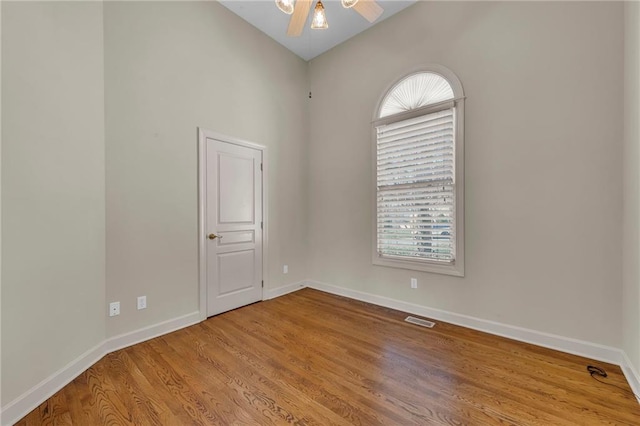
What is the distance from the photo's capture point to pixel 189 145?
2.88m

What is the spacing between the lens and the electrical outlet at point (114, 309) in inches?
91.8

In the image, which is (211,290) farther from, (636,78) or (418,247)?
(636,78)

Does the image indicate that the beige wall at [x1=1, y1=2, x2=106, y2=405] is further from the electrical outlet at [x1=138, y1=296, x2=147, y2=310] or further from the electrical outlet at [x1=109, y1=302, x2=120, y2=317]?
the electrical outlet at [x1=138, y1=296, x2=147, y2=310]

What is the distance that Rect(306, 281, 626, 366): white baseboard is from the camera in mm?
2127

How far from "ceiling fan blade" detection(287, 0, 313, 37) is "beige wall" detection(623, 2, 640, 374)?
2.32 meters

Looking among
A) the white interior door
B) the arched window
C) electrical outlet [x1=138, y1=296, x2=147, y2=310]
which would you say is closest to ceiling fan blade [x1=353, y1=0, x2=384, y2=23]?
the arched window

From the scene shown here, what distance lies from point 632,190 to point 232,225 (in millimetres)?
3670

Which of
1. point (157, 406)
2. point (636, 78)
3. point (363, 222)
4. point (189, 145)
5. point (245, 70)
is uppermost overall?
point (245, 70)

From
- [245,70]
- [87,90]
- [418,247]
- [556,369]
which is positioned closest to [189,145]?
[87,90]

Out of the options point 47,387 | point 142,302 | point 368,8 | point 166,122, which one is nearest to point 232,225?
point 142,302

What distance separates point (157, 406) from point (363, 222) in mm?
2775

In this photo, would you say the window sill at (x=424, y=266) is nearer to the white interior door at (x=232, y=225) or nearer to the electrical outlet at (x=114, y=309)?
the white interior door at (x=232, y=225)

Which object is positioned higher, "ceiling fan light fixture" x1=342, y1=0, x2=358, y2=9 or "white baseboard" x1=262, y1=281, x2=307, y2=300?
"ceiling fan light fixture" x1=342, y1=0, x2=358, y2=9

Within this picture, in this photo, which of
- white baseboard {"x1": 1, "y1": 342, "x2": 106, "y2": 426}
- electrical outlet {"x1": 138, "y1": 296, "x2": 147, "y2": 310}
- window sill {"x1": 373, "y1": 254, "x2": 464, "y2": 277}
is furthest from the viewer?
window sill {"x1": 373, "y1": 254, "x2": 464, "y2": 277}
